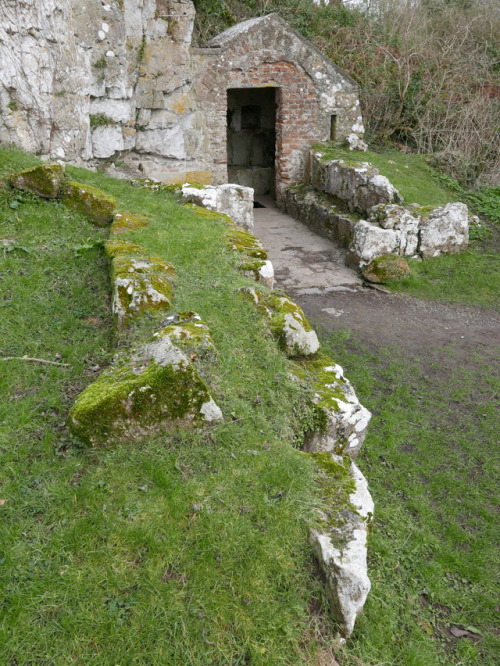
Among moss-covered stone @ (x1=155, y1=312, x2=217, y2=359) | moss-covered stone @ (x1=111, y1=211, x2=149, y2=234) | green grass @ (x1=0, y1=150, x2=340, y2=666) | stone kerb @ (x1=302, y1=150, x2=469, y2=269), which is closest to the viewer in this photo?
green grass @ (x1=0, y1=150, x2=340, y2=666)

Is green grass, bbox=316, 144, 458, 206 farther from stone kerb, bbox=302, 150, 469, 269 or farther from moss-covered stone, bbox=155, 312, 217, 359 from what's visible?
moss-covered stone, bbox=155, 312, 217, 359

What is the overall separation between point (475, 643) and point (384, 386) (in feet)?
10.8

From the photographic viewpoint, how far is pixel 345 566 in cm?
280

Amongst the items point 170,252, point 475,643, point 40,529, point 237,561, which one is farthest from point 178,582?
point 170,252

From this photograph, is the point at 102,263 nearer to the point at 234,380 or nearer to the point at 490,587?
the point at 234,380

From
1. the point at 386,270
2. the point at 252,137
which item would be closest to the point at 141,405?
the point at 386,270

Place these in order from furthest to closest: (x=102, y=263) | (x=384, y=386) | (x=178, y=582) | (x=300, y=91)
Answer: (x=300, y=91) → (x=384, y=386) → (x=102, y=263) → (x=178, y=582)

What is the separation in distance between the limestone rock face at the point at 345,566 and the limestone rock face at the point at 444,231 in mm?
8109

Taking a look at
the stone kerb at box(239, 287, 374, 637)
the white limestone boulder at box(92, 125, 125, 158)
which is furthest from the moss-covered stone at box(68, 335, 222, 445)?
the white limestone boulder at box(92, 125, 125, 158)

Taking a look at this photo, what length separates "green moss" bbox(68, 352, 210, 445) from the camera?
131 inches

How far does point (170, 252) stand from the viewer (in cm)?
603

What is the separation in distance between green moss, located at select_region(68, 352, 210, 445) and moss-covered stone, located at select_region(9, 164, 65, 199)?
14.4ft

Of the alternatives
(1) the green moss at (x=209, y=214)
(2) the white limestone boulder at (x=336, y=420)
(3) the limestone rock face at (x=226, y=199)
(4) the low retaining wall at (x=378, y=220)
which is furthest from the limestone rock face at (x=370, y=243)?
(2) the white limestone boulder at (x=336, y=420)

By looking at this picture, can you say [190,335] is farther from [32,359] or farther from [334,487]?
[334,487]
